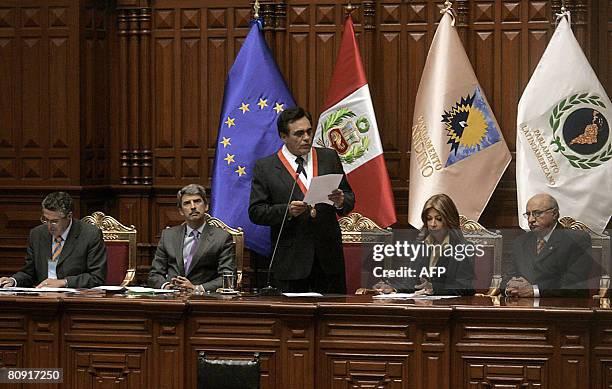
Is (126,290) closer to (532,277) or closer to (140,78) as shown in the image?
(532,277)

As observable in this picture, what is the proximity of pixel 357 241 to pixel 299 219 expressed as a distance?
0.76 metres

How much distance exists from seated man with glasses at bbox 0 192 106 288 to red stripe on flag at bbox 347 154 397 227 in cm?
203

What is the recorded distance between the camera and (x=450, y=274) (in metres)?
6.22

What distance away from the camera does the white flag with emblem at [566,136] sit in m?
8.02

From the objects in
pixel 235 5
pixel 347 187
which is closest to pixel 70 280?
pixel 347 187

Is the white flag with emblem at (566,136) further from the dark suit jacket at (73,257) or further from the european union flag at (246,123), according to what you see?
the dark suit jacket at (73,257)

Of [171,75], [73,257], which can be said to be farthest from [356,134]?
[73,257]

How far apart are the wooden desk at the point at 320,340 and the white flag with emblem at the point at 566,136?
2175 mm

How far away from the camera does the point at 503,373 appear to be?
5621 millimetres

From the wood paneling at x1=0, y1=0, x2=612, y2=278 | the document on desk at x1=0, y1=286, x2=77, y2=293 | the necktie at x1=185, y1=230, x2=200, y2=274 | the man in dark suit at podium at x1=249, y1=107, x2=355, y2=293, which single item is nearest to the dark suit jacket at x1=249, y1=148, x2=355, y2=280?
the man in dark suit at podium at x1=249, y1=107, x2=355, y2=293

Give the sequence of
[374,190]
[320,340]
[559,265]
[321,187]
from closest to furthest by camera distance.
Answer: [320,340], [559,265], [321,187], [374,190]

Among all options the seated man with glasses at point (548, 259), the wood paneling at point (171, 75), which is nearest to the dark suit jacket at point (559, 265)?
the seated man with glasses at point (548, 259)

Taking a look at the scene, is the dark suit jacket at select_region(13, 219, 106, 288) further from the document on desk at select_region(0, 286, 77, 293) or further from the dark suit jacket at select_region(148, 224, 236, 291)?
the document on desk at select_region(0, 286, 77, 293)

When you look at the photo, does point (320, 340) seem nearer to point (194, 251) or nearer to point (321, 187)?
point (321, 187)
